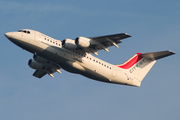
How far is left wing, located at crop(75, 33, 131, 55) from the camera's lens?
25716 mm

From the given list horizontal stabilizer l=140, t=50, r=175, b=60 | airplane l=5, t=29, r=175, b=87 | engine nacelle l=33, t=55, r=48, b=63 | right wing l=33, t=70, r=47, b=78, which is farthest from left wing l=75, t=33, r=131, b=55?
right wing l=33, t=70, r=47, b=78

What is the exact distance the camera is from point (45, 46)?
85.1ft

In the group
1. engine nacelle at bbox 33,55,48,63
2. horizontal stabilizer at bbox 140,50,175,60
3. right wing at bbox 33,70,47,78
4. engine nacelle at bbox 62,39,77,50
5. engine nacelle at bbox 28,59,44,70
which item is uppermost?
engine nacelle at bbox 62,39,77,50

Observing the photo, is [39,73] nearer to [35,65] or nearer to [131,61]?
[35,65]

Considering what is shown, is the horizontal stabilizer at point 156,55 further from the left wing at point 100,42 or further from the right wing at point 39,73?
the right wing at point 39,73

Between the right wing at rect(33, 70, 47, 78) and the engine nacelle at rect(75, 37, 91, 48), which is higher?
the engine nacelle at rect(75, 37, 91, 48)

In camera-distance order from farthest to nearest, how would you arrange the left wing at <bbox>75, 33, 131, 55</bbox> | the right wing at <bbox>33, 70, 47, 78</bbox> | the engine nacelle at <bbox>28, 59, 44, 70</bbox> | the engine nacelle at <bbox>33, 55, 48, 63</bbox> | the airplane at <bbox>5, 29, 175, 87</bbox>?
the right wing at <bbox>33, 70, 47, 78</bbox>
the engine nacelle at <bbox>28, 59, 44, 70</bbox>
the engine nacelle at <bbox>33, 55, 48, 63</bbox>
the airplane at <bbox>5, 29, 175, 87</bbox>
the left wing at <bbox>75, 33, 131, 55</bbox>

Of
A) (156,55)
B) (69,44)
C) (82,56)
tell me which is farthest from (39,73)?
(156,55)

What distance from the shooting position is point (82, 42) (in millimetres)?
25781

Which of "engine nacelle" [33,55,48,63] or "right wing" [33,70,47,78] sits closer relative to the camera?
"engine nacelle" [33,55,48,63]

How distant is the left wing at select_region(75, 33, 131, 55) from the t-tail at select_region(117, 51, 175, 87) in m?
3.69

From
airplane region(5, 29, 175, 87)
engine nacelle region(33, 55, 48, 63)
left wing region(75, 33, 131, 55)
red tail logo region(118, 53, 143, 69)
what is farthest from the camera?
red tail logo region(118, 53, 143, 69)

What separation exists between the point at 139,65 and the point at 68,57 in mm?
7757

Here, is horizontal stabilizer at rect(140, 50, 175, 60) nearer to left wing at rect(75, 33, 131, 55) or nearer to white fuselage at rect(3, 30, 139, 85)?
white fuselage at rect(3, 30, 139, 85)
